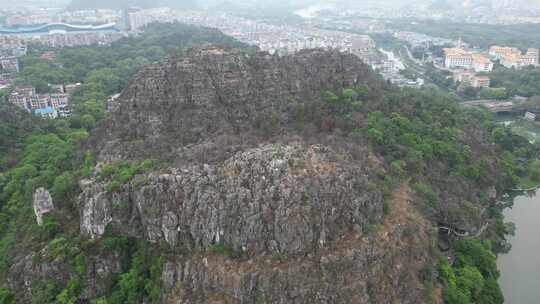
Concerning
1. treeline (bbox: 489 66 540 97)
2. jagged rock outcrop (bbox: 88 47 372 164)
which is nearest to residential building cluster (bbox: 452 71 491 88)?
treeline (bbox: 489 66 540 97)

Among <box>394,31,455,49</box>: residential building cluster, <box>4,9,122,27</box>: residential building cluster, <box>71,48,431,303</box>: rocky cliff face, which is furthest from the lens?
<box>4,9,122,27</box>: residential building cluster

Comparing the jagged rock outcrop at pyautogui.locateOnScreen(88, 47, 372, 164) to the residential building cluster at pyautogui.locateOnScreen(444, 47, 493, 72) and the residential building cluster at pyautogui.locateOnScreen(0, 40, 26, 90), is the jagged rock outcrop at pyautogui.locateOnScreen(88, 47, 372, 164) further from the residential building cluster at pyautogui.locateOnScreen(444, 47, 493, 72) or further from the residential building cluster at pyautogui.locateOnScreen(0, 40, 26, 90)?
the residential building cluster at pyautogui.locateOnScreen(444, 47, 493, 72)

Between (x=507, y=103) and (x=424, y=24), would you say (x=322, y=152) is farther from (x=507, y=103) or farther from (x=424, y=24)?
Result: (x=424, y=24)

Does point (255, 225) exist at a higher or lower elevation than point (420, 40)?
higher

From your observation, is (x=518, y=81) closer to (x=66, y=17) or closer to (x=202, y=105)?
(x=202, y=105)

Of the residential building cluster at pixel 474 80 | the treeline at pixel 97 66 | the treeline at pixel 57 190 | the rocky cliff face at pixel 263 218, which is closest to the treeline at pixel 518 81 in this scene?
the residential building cluster at pixel 474 80

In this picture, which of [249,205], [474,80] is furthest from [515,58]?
[249,205]
